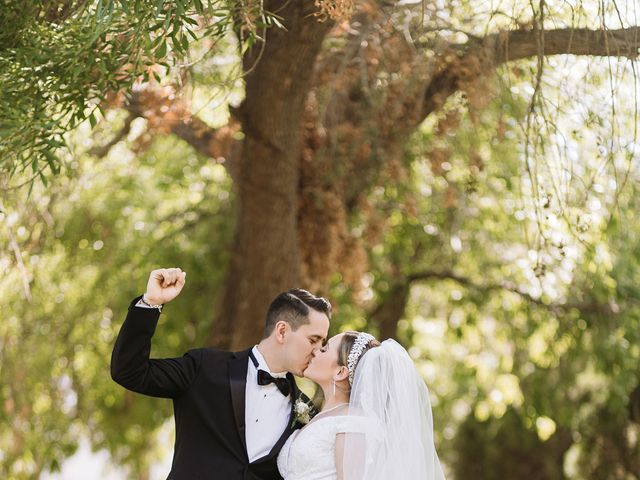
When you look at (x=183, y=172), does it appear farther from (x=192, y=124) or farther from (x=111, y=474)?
(x=111, y=474)

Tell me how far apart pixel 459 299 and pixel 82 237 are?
3.57 metres

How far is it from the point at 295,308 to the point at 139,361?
77cm

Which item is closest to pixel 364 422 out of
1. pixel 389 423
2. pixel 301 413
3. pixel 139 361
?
pixel 389 423

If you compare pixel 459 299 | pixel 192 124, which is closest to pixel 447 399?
pixel 459 299

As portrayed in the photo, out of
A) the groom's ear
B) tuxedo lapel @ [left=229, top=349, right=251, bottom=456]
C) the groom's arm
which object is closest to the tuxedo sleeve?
the groom's arm

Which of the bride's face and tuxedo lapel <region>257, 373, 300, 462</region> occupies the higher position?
the bride's face

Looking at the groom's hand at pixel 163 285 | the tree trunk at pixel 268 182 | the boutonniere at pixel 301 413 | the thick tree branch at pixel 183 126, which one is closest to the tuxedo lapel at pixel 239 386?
the boutonniere at pixel 301 413

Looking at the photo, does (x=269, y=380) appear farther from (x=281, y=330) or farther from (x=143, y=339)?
(x=143, y=339)

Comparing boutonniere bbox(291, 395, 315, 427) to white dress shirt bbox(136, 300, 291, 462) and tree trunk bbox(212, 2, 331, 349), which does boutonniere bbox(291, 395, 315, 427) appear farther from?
tree trunk bbox(212, 2, 331, 349)

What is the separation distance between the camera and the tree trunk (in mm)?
5918

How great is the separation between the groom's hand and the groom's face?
0.72 m

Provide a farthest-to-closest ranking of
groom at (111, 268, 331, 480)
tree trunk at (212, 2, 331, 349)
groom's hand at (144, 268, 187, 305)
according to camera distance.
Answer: tree trunk at (212, 2, 331, 349) → groom at (111, 268, 331, 480) → groom's hand at (144, 268, 187, 305)

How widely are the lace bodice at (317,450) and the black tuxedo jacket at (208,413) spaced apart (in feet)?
0.34

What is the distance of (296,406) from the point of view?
14.0 feet
